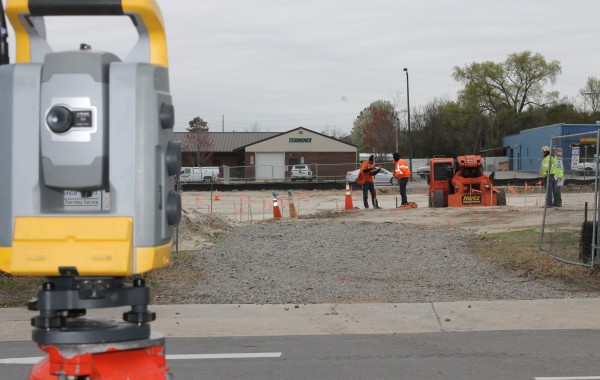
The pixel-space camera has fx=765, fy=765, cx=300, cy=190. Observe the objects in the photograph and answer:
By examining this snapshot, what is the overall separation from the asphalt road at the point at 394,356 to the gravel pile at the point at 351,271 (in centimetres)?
215

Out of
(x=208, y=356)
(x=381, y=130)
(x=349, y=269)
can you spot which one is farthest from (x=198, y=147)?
(x=208, y=356)

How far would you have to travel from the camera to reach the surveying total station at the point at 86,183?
3.19m

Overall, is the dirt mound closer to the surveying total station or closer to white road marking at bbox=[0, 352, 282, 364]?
white road marking at bbox=[0, 352, 282, 364]

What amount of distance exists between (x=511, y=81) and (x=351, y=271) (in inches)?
3356

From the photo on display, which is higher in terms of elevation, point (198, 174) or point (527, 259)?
point (198, 174)

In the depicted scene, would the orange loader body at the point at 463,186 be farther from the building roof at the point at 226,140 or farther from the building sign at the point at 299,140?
the building roof at the point at 226,140

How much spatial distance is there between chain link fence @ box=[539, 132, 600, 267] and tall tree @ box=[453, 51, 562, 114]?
7964 centimetres

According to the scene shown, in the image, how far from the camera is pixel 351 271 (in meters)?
12.1

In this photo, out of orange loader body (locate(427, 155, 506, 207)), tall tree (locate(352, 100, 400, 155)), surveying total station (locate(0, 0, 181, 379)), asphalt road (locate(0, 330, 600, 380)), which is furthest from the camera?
tall tree (locate(352, 100, 400, 155))

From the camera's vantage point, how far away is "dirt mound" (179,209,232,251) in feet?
49.0

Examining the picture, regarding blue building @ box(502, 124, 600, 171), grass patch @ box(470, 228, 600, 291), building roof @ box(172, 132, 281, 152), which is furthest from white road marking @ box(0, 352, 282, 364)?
building roof @ box(172, 132, 281, 152)

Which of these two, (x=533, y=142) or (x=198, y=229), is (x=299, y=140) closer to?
(x=533, y=142)

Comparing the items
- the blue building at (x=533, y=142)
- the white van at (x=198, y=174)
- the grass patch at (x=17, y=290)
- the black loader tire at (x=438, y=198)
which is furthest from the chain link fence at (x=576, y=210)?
the white van at (x=198, y=174)

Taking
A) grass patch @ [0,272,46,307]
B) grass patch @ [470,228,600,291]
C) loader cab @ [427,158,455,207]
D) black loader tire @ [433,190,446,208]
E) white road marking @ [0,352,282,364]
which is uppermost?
loader cab @ [427,158,455,207]
